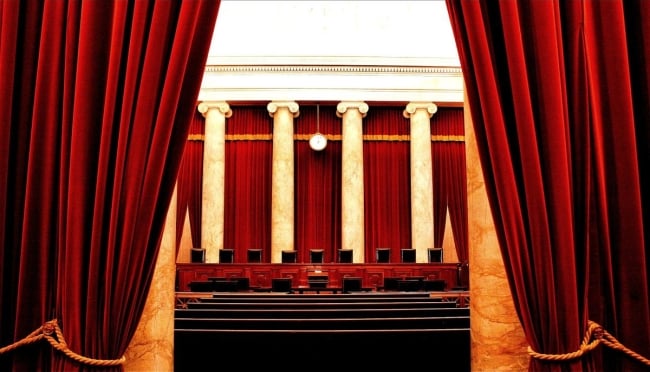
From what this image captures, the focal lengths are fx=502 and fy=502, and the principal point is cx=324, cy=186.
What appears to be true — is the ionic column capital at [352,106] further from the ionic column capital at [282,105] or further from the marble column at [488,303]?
the marble column at [488,303]

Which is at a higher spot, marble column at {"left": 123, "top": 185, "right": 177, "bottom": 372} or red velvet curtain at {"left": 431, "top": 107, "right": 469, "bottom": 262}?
red velvet curtain at {"left": 431, "top": 107, "right": 469, "bottom": 262}

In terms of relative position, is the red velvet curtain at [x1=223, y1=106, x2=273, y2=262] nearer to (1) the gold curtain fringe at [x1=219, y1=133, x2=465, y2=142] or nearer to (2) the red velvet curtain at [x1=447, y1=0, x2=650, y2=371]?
(1) the gold curtain fringe at [x1=219, y1=133, x2=465, y2=142]

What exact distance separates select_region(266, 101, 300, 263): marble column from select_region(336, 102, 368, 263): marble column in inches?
51.5

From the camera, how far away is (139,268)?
2.22 m

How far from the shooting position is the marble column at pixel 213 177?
492 inches

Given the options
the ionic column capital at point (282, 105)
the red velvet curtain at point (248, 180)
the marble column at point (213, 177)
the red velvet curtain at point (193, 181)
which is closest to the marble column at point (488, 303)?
the marble column at point (213, 177)

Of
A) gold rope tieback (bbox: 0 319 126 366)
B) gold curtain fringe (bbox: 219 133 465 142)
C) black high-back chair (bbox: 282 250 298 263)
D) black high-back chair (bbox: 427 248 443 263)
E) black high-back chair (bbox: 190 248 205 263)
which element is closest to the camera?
gold rope tieback (bbox: 0 319 126 366)

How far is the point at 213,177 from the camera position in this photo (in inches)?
501

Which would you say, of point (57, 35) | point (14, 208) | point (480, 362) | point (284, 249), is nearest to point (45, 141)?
point (14, 208)

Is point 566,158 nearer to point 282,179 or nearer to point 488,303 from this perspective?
point 488,303

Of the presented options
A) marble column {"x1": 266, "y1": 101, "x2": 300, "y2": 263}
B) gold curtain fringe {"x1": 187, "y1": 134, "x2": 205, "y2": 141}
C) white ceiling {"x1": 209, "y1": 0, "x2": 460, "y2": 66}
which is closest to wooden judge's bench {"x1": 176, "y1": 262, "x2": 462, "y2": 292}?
marble column {"x1": 266, "y1": 101, "x2": 300, "y2": 263}

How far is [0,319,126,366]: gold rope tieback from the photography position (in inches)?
84.4

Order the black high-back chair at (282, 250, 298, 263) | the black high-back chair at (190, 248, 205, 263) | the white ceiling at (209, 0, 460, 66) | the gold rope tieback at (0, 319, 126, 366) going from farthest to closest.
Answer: the white ceiling at (209, 0, 460, 66) → the black high-back chair at (190, 248, 205, 263) → the black high-back chair at (282, 250, 298, 263) → the gold rope tieback at (0, 319, 126, 366)

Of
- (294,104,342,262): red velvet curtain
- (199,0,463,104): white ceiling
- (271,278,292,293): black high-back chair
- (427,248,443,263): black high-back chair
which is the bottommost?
(271,278,292,293): black high-back chair
